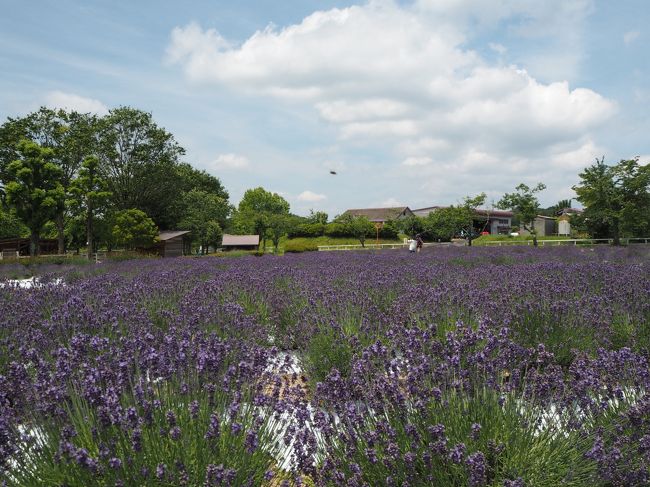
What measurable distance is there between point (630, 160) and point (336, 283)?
90.2 feet

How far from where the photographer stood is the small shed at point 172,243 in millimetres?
40406

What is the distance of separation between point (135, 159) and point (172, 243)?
24.4ft

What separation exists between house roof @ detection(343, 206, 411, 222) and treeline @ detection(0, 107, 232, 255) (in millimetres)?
26073

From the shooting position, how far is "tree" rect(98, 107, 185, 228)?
132 feet

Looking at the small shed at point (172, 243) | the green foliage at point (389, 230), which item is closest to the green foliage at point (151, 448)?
the small shed at point (172, 243)

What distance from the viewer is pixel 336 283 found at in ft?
25.9

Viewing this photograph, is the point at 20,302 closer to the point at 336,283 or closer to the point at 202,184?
the point at 336,283

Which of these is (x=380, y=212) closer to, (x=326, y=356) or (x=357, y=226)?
(x=357, y=226)

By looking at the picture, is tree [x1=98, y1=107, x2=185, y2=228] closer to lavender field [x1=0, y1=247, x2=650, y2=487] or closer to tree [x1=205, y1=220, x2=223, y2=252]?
tree [x1=205, y1=220, x2=223, y2=252]

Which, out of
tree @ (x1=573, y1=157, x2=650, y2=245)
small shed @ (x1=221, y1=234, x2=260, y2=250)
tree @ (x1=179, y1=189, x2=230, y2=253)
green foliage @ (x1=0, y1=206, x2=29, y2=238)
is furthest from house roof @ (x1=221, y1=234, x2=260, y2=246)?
tree @ (x1=573, y1=157, x2=650, y2=245)

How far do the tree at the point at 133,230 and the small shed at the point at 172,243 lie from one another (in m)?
2.48

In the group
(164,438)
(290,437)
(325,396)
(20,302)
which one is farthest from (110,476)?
(20,302)

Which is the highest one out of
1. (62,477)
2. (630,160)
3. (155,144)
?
(155,144)

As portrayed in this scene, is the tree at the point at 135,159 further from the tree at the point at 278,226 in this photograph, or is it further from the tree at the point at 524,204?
the tree at the point at 524,204
